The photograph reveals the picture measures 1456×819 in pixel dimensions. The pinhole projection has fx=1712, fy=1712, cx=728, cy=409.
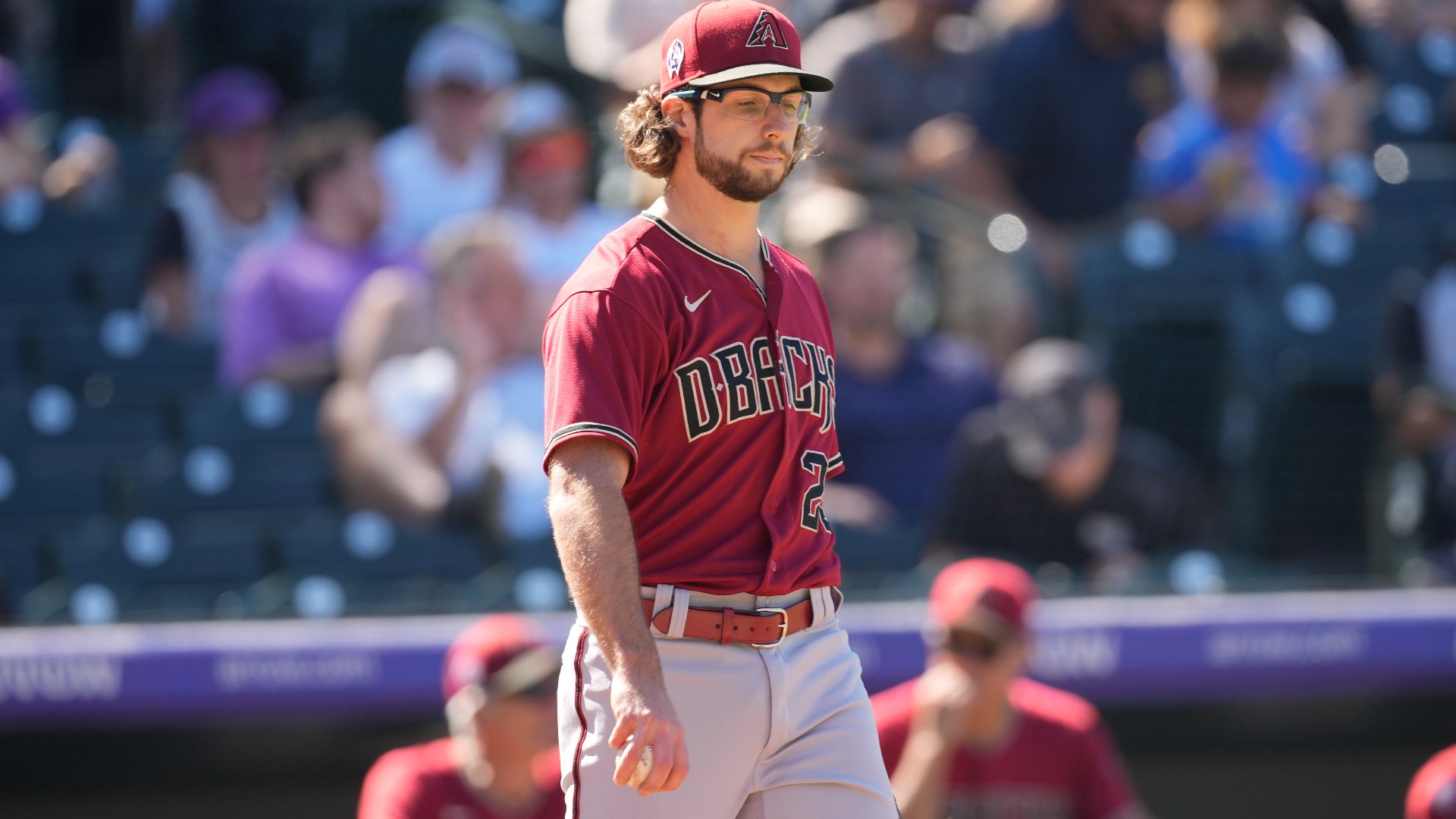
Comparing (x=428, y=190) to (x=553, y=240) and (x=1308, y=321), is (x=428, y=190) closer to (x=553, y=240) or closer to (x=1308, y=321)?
(x=553, y=240)

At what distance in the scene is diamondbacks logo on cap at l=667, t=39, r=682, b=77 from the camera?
2.34m

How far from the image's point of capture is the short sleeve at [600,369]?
7.08 feet

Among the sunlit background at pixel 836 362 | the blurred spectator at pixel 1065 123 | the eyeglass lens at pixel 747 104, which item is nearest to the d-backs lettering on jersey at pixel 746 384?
the eyeglass lens at pixel 747 104

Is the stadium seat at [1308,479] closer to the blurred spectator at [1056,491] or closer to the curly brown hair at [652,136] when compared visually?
the blurred spectator at [1056,491]

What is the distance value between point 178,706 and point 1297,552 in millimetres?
3573

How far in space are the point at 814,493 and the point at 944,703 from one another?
1610 millimetres

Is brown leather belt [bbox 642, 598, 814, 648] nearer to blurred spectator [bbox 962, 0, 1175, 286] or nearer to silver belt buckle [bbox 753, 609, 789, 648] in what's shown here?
silver belt buckle [bbox 753, 609, 789, 648]

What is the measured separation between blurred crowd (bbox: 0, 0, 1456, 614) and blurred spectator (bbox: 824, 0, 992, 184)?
0.05ft

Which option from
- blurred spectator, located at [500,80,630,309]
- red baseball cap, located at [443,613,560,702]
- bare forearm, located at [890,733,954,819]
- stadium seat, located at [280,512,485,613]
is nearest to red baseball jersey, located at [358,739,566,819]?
red baseball cap, located at [443,613,560,702]

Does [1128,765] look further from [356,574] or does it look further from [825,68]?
[825,68]

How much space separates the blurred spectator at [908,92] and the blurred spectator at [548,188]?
3.51ft

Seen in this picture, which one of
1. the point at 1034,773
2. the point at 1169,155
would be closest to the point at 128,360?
the point at 1034,773

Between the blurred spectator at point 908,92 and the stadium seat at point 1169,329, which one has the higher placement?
the blurred spectator at point 908,92

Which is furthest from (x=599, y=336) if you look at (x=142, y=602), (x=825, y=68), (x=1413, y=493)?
(x=825, y=68)
